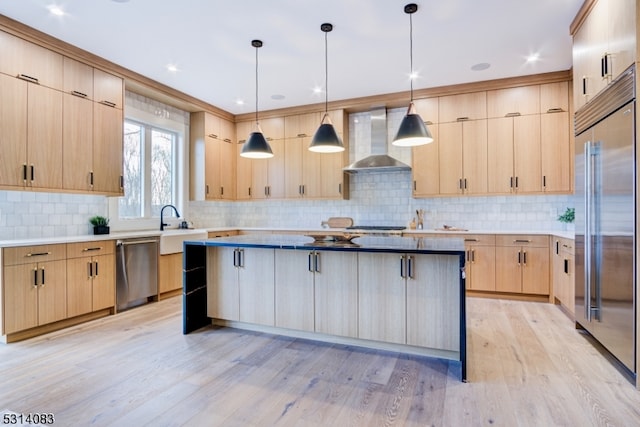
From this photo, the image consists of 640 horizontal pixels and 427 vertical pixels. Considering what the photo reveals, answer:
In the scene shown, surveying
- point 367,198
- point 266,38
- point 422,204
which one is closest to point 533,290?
point 422,204

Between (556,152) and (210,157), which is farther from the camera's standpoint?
(210,157)

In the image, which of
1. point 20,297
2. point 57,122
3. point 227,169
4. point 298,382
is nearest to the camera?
point 298,382

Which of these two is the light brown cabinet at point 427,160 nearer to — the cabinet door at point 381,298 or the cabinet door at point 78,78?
the cabinet door at point 381,298

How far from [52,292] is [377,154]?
4.40 meters

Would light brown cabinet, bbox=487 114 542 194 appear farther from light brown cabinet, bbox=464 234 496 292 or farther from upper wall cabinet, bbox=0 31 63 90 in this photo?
upper wall cabinet, bbox=0 31 63 90

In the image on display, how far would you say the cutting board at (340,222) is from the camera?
586cm

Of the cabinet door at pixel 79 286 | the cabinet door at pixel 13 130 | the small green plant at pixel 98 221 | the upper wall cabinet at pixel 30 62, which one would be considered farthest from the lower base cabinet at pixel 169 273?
the upper wall cabinet at pixel 30 62

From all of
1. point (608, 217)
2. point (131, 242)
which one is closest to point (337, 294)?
point (608, 217)

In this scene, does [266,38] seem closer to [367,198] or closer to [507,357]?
[367,198]

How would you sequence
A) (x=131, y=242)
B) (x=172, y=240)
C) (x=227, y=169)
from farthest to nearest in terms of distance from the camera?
1. (x=227, y=169)
2. (x=172, y=240)
3. (x=131, y=242)

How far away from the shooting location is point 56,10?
3064 millimetres

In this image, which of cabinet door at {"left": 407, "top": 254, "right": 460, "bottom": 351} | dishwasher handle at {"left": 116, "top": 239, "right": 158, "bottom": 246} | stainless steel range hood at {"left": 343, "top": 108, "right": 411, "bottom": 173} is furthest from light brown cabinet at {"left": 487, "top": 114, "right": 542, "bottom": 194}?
dishwasher handle at {"left": 116, "top": 239, "right": 158, "bottom": 246}

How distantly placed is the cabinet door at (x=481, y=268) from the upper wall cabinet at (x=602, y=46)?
2032mm

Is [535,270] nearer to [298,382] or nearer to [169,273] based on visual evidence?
[298,382]
